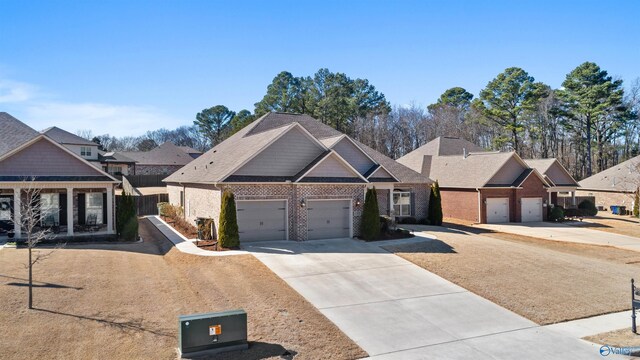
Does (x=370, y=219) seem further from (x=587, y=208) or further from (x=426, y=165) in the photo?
(x=587, y=208)

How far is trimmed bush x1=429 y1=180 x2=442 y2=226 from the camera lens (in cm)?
2884

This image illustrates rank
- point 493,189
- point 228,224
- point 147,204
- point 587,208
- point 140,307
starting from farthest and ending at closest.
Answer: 1. point 587,208
2. point 147,204
3. point 493,189
4. point 228,224
5. point 140,307

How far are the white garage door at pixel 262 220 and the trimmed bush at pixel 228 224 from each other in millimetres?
1174

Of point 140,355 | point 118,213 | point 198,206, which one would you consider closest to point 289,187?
point 198,206

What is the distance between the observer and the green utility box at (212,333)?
8.45m

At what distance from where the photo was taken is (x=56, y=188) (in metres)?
20.1

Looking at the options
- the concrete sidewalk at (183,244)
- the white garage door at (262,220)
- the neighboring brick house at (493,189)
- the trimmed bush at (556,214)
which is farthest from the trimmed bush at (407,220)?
the concrete sidewalk at (183,244)

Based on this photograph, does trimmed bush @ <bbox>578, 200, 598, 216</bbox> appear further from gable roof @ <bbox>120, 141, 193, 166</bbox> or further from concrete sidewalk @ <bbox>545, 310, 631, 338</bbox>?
gable roof @ <bbox>120, 141, 193, 166</bbox>

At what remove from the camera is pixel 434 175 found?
36.1 m

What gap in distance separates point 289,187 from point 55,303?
438 inches

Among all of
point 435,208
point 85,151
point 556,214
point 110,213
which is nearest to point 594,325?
point 435,208

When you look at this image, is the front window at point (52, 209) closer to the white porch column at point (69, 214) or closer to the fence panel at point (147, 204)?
the white porch column at point (69, 214)

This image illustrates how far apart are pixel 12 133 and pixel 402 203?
24013 mm

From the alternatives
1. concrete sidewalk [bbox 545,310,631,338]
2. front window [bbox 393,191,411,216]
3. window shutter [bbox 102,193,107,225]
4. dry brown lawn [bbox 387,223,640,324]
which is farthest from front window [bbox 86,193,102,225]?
concrete sidewalk [bbox 545,310,631,338]
